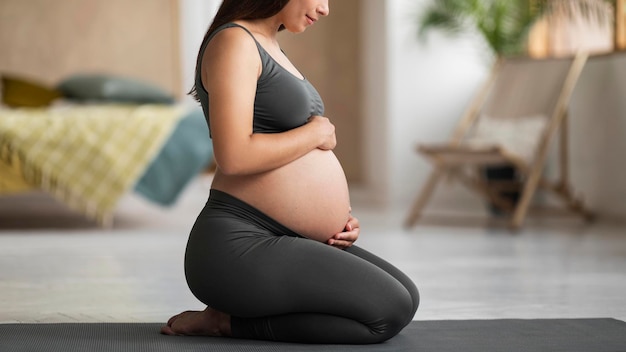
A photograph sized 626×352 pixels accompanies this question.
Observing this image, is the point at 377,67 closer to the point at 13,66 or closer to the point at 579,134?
the point at 579,134

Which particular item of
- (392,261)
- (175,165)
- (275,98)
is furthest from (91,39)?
(275,98)

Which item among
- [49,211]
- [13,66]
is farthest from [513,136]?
[13,66]

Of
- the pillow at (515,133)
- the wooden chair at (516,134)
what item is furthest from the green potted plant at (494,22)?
the pillow at (515,133)

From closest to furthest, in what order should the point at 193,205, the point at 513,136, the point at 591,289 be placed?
the point at 591,289, the point at 513,136, the point at 193,205

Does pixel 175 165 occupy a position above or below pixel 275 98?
below

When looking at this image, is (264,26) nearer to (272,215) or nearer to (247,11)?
(247,11)

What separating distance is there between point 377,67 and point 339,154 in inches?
35.7

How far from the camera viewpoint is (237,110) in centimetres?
219

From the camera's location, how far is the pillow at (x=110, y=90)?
630cm

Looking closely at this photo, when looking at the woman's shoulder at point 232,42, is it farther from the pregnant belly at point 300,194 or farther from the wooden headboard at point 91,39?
the wooden headboard at point 91,39

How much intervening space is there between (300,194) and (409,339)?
0.41 m

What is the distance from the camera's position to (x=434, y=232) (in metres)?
5.41

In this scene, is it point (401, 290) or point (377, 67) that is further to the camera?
point (377, 67)

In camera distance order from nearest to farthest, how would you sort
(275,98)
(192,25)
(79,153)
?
(275,98) < (79,153) < (192,25)
